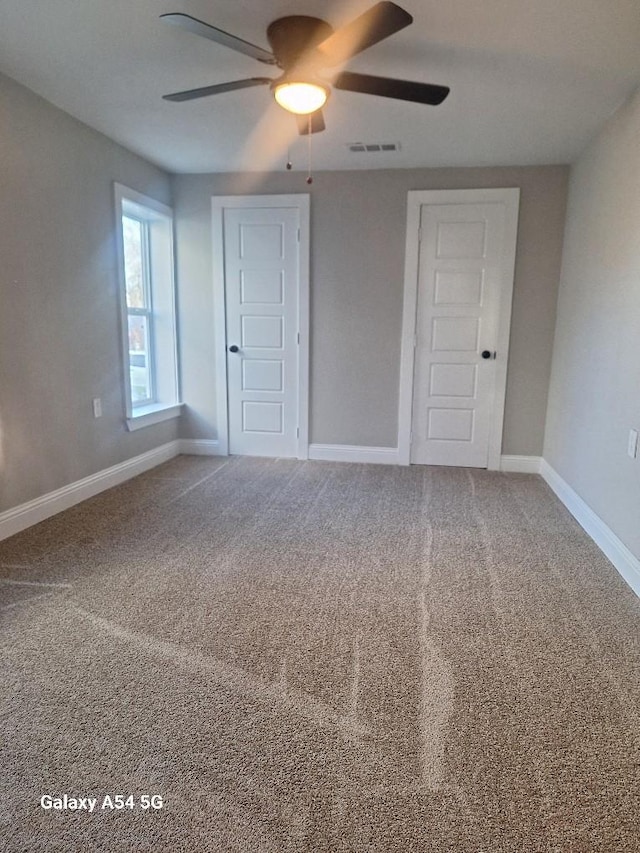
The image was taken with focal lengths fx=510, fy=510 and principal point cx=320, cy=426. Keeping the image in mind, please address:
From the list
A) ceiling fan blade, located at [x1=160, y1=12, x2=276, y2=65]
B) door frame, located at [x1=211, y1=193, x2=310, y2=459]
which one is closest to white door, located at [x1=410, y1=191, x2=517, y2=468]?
door frame, located at [x1=211, y1=193, x2=310, y2=459]

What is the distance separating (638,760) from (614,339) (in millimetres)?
2150

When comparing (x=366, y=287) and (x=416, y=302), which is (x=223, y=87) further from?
(x=416, y=302)

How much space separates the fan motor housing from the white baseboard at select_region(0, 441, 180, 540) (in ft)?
8.69

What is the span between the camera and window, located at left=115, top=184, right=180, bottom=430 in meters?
4.29

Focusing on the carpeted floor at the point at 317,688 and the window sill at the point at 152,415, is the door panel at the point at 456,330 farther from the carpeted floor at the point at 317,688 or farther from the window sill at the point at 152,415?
the window sill at the point at 152,415

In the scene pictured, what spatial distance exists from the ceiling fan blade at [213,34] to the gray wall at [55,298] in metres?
1.46

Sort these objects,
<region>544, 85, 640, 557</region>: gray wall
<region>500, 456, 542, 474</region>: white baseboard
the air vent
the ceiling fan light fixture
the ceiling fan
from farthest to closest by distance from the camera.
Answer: <region>500, 456, 542, 474</region>: white baseboard
the air vent
<region>544, 85, 640, 557</region>: gray wall
the ceiling fan light fixture
the ceiling fan

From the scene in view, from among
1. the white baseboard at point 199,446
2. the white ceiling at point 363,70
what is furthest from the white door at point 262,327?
the white ceiling at point 363,70

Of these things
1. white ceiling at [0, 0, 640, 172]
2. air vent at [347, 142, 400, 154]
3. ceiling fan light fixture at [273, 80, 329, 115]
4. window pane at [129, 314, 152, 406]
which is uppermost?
air vent at [347, 142, 400, 154]

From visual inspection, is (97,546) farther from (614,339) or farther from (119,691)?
(614,339)

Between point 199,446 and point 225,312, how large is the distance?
126 cm

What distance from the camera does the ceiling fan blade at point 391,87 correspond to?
2.14 meters

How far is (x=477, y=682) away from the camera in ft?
5.60

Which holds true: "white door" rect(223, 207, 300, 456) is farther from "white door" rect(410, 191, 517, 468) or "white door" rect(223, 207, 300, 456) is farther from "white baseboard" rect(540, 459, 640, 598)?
"white baseboard" rect(540, 459, 640, 598)
